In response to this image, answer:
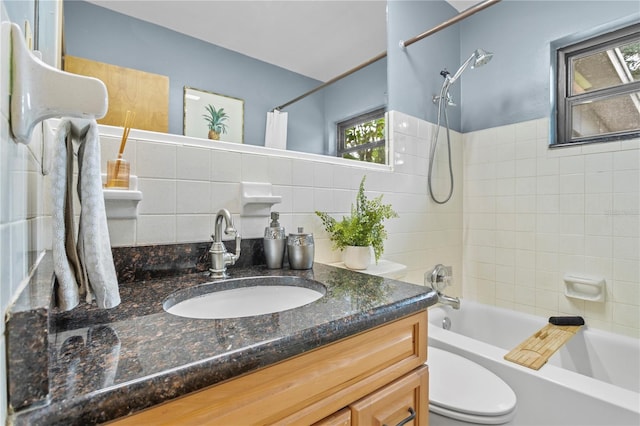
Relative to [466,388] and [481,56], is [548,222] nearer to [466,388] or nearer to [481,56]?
[481,56]

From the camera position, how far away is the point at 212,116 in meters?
1.11

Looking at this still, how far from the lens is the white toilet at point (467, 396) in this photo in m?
1.03

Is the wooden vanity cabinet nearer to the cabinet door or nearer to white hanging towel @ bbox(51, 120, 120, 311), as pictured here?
the cabinet door

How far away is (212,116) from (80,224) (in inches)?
28.4

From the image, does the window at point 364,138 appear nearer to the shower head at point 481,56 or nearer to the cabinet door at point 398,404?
the shower head at point 481,56

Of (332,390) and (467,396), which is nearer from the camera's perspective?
(332,390)

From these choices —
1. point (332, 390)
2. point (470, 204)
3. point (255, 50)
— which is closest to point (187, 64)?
point (255, 50)

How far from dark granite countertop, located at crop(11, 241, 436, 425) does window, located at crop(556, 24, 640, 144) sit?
1759mm

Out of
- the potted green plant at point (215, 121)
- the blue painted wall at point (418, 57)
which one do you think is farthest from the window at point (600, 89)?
the potted green plant at point (215, 121)

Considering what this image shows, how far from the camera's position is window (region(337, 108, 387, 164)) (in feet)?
5.03

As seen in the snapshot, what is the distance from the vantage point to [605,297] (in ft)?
5.52

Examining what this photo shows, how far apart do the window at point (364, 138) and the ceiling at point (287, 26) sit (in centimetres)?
26

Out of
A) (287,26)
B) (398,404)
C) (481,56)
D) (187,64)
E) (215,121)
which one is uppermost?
(481,56)

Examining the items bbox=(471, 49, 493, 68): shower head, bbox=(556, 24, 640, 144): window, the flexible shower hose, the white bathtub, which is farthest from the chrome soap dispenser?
bbox=(556, 24, 640, 144): window
